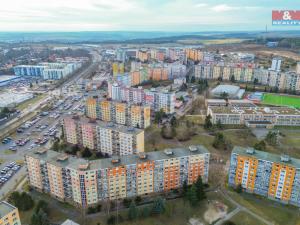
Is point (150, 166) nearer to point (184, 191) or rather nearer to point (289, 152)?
point (184, 191)

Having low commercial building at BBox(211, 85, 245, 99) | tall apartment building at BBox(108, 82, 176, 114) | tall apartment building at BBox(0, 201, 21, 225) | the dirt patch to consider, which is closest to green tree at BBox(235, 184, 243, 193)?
the dirt patch

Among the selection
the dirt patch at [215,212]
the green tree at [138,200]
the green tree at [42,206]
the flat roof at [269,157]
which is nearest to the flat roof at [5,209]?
the green tree at [42,206]

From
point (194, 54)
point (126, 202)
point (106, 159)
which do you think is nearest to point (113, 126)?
point (106, 159)

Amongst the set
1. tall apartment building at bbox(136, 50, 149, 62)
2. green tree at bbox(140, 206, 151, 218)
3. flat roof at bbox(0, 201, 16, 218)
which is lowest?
green tree at bbox(140, 206, 151, 218)

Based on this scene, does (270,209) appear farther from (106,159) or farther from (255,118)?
(255,118)

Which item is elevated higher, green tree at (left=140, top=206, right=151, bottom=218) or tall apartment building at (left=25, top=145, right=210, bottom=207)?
tall apartment building at (left=25, top=145, right=210, bottom=207)

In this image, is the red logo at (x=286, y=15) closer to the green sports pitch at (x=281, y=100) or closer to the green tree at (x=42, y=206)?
the green sports pitch at (x=281, y=100)

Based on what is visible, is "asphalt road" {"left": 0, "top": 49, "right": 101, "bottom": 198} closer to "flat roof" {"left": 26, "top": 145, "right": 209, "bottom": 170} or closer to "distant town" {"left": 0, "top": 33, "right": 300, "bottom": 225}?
"distant town" {"left": 0, "top": 33, "right": 300, "bottom": 225}
